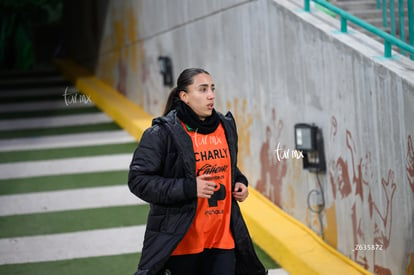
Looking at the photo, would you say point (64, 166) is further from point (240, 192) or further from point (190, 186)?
point (190, 186)

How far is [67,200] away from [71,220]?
71cm

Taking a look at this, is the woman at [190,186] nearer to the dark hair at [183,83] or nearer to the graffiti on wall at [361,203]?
the dark hair at [183,83]

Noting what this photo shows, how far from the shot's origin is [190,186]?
402cm

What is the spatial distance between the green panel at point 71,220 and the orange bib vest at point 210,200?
3683mm

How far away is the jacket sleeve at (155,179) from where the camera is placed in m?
4.02

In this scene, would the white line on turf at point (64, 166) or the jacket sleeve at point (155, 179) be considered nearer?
the jacket sleeve at point (155, 179)

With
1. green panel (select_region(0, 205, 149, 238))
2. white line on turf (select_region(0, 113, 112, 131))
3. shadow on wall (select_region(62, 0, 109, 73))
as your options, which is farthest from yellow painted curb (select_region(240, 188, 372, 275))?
Result: shadow on wall (select_region(62, 0, 109, 73))

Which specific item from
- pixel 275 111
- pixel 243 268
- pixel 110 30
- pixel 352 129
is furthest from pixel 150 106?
pixel 243 268

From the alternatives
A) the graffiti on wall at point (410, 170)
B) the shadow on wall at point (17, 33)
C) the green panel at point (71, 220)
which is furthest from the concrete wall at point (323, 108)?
the shadow on wall at point (17, 33)

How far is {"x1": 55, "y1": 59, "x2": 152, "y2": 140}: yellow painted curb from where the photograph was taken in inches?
451

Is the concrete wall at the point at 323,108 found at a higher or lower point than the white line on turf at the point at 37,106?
lower

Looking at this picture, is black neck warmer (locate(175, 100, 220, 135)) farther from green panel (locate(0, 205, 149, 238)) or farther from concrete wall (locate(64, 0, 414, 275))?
green panel (locate(0, 205, 149, 238))

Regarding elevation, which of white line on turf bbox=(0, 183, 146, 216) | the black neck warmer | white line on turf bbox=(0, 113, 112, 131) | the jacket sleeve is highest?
white line on turf bbox=(0, 113, 112, 131)

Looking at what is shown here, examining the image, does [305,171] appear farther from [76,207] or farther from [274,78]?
[76,207]
